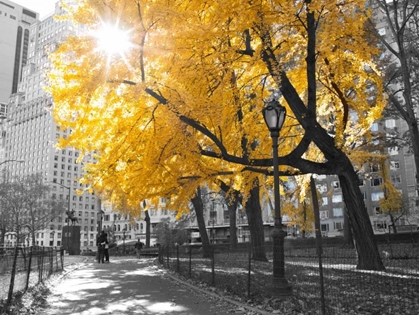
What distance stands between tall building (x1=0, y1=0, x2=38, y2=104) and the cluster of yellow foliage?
193229mm

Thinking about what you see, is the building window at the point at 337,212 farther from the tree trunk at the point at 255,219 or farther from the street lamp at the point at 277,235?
the street lamp at the point at 277,235

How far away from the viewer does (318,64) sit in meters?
12.5

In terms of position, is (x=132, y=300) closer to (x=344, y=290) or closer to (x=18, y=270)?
(x=18, y=270)

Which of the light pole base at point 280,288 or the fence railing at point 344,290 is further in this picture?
the light pole base at point 280,288

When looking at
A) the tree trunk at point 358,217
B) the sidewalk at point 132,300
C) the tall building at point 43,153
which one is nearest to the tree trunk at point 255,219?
the tree trunk at point 358,217

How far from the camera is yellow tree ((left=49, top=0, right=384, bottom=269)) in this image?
9.57 m

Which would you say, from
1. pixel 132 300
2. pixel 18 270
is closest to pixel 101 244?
pixel 132 300

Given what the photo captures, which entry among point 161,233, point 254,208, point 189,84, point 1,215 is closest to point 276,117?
point 189,84

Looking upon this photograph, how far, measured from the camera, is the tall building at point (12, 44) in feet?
603

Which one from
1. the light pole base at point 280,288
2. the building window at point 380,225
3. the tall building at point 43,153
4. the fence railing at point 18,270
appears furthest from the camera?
the tall building at point 43,153

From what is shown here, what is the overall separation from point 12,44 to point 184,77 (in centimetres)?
20279

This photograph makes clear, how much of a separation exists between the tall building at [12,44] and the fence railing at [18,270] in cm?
19318

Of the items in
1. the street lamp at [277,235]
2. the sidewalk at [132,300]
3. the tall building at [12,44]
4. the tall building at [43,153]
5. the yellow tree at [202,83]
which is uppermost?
the tall building at [12,44]

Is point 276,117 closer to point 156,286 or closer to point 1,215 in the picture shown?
point 156,286
